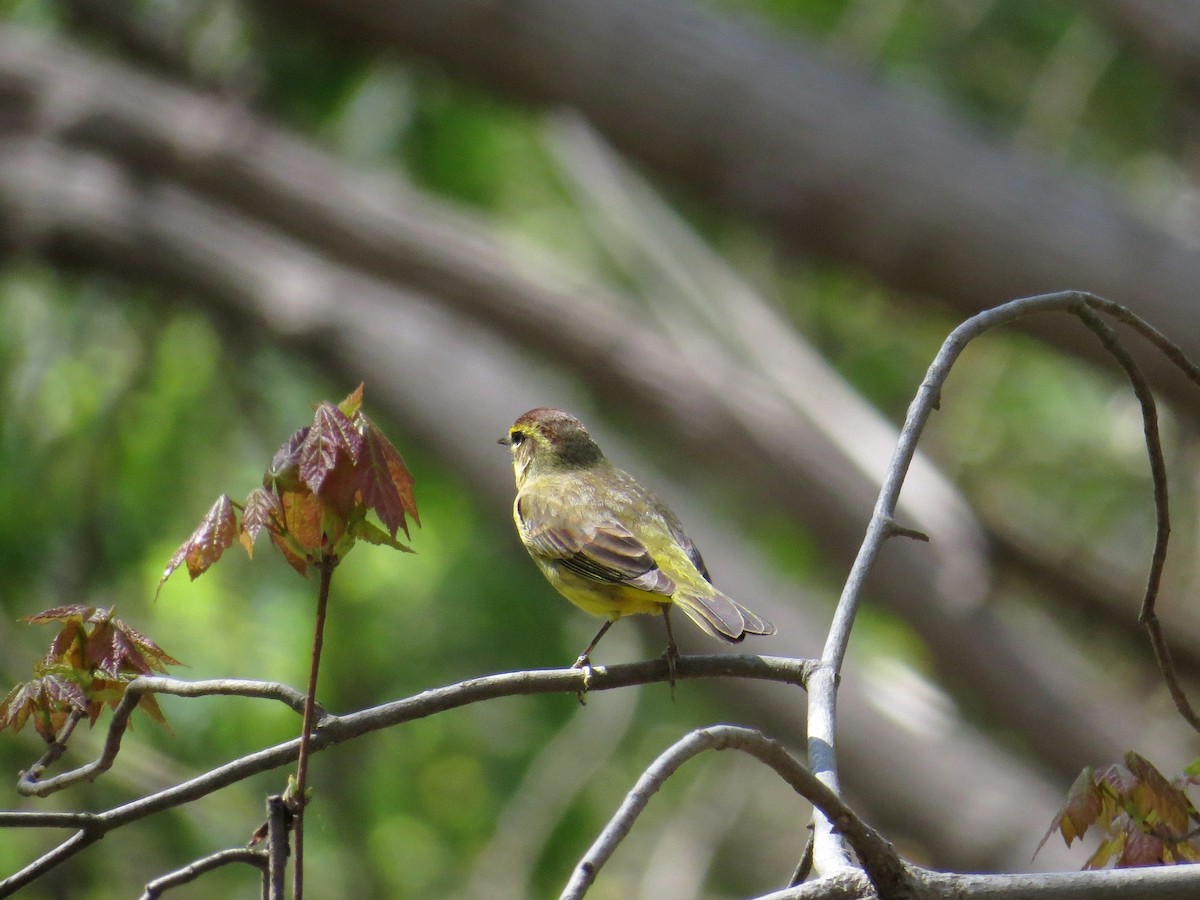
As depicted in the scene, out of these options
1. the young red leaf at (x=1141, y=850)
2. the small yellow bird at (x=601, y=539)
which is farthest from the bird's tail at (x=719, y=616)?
the young red leaf at (x=1141, y=850)

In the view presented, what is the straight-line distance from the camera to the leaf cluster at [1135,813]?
6.10ft

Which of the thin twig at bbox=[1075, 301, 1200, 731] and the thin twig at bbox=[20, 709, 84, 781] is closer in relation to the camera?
the thin twig at bbox=[20, 709, 84, 781]

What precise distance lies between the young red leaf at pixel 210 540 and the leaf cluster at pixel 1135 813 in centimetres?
129

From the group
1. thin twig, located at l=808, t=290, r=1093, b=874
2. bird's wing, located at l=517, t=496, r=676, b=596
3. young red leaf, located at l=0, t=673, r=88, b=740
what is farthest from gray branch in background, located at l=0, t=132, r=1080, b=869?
young red leaf, located at l=0, t=673, r=88, b=740

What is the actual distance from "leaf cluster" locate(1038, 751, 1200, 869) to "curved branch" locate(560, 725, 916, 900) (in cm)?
54

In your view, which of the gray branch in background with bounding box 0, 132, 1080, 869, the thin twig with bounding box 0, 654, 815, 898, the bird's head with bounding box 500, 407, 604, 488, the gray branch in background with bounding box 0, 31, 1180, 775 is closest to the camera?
the thin twig with bounding box 0, 654, 815, 898

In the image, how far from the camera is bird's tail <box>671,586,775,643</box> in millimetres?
2604

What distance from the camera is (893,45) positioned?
29.7ft

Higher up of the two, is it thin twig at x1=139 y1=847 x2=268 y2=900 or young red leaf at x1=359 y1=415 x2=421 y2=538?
young red leaf at x1=359 y1=415 x2=421 y2=538

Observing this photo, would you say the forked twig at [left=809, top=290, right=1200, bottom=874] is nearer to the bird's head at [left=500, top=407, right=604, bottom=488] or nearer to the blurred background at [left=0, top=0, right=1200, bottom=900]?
the bird's head at [left=500, top=407, right=604, bottom=488]

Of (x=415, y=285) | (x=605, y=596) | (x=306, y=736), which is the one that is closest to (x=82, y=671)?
(x=306, y=736)

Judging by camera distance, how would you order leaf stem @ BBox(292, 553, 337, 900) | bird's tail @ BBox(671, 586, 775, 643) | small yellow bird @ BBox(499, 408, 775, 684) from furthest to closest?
1. small yellow bird @ BBox(499, 408, 775, 684)
2. bird's tail @ BBox(671, 586, 775, 643)
3. leaf stem @ BBox(292, 553, 337, 900)

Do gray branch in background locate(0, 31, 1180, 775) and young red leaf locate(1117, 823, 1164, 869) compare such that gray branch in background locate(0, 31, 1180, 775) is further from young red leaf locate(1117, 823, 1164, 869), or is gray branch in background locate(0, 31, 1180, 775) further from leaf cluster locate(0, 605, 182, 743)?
leaf cluster locate(0, 605, 182, 743)

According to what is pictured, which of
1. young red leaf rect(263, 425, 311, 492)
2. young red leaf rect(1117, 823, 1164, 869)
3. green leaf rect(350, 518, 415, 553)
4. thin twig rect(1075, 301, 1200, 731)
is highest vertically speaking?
thin twig rect(1075, 301, 1200, 731)
